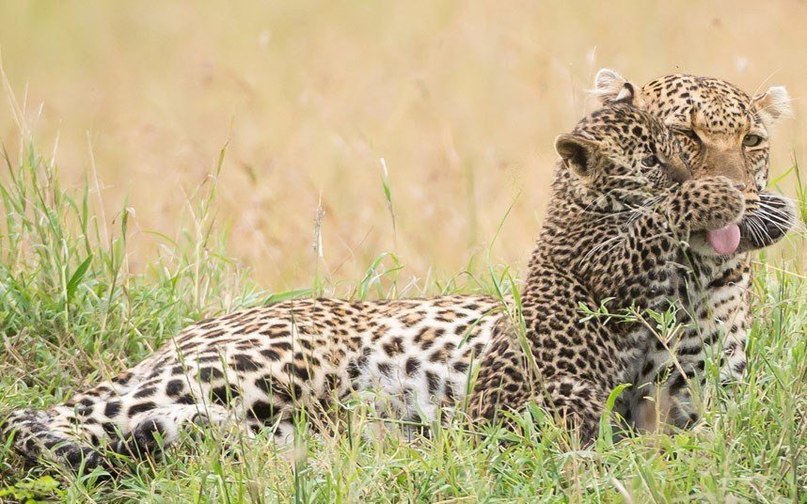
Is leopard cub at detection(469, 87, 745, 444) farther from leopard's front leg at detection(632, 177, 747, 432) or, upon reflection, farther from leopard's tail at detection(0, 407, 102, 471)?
leopard's tail at detection(0, 407, 102, 471)

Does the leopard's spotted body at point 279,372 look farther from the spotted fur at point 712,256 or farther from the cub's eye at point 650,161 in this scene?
the cub's eye at point 650,161

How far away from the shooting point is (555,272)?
19.5ft

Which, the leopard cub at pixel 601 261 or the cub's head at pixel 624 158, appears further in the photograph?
the cub's head at pixel 624 158

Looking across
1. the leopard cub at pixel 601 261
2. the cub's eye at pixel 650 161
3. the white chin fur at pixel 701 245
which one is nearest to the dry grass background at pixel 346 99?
the leopard cub at pixel 601 261

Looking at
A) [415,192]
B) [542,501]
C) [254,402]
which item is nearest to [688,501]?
[542,501]

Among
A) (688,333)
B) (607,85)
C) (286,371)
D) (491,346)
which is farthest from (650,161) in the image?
(286,371)

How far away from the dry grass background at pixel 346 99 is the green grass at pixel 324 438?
132 centimetres

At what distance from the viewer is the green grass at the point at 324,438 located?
454 cm

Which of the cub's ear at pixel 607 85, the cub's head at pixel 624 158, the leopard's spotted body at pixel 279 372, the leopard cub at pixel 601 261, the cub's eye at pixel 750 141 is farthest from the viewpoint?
the cub's ear at pixel 607 85

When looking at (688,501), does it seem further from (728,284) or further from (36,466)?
(36,466)

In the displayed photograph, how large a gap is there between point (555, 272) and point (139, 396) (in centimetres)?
176

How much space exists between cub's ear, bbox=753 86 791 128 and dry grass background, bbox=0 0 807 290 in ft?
6.54

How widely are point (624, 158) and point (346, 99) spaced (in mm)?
6573

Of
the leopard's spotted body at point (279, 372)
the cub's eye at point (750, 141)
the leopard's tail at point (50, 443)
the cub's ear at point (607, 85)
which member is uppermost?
the cub's ear at point (607, 85)
